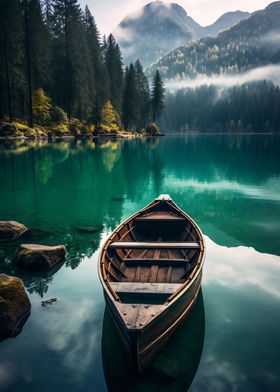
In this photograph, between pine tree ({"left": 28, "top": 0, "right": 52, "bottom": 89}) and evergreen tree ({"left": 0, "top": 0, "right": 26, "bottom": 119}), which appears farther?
pine tree ({"left": 28, "top": 0, "right": 52, "bottom": 89})

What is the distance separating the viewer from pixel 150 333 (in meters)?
5.41

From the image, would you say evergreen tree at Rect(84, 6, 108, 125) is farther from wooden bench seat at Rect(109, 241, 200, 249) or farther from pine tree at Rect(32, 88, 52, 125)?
wooden bench seat at Rect(109, 241, 200, 249)

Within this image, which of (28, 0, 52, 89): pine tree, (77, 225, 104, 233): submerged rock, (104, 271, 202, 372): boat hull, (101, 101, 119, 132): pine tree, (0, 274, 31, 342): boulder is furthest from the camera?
(101, 101, 119, 132): pine tree

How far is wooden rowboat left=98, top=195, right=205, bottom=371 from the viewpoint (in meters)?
5.41

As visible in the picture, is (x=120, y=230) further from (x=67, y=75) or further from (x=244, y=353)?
(x=67, y=75)

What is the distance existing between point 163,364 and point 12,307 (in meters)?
3.64

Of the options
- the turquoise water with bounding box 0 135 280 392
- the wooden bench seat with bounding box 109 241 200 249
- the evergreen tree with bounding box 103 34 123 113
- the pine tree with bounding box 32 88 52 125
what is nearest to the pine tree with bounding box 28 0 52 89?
the pine tree with bounding box 32 88 52 125

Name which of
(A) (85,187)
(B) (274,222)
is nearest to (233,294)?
(B) (274,222)

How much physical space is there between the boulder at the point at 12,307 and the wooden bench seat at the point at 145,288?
2297 mm

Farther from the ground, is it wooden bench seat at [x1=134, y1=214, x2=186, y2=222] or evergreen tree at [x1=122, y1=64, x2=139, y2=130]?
evergreen tree at [x1=122, y1=64, x2=139, y2=130]

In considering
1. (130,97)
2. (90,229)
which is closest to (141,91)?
(130,97)

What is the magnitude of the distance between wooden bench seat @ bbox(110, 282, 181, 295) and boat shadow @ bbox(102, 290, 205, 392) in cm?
86

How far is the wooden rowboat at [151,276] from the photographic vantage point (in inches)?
213

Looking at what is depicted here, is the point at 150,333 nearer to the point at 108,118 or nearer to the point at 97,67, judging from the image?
the point at 108,118
